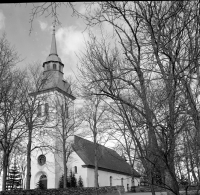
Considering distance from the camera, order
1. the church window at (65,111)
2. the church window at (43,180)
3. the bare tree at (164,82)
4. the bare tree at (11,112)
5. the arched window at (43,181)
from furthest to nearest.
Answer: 1. the church window at (43,180)
2. the arched window at (43,181)
3. the church window at (65,111)
4. the bare tree at (11,112)
5. the bare tree at (164,82)

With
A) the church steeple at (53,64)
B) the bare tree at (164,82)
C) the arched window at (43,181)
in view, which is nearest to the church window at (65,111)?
the church steeple at (53,64)

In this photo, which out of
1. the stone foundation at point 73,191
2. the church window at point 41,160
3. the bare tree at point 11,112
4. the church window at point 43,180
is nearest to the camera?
the bare tree at point 11,112

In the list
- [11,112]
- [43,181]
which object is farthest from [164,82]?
[43,181]

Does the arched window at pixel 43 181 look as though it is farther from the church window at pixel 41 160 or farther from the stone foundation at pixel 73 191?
the stone foundation at pixel 73 191

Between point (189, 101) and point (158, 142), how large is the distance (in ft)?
3.58

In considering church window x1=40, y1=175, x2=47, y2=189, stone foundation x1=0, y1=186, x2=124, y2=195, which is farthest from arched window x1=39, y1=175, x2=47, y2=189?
stone foundation x1=0, y1=186, x2=124, y2=195

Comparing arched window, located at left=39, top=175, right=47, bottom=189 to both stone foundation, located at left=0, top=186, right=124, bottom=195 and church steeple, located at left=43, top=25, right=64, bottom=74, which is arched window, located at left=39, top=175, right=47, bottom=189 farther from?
→ church steeple, located at left=43, top=25, right=64, bottom=74

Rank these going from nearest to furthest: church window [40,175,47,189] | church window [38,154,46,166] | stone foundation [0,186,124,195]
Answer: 1. stone foundation [0,186,124,195]
2. church window [40,175,47,189]
3. church window [38,154,46,166]

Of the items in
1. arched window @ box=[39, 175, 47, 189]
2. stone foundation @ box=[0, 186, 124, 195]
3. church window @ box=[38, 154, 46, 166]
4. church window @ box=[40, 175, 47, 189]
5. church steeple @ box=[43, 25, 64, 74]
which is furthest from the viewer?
church steeple @ box=[43, 25, 64, 74]

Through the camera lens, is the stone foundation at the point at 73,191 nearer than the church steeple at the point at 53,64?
Yes

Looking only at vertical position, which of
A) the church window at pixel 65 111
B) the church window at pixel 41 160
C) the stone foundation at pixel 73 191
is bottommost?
the stone foundation at pixel 73 191

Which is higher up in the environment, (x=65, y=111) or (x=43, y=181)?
(x=65, y=111)

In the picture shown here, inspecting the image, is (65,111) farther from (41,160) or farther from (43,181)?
(43,181)

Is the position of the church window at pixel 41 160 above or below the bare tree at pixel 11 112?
below
